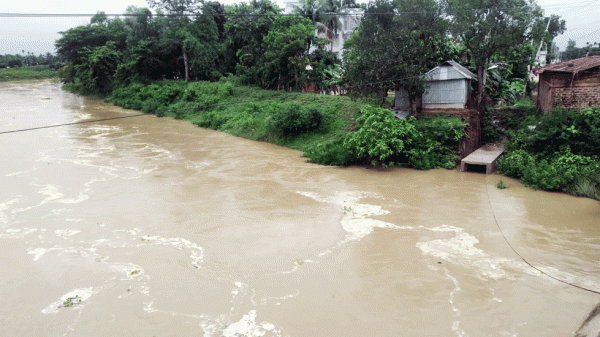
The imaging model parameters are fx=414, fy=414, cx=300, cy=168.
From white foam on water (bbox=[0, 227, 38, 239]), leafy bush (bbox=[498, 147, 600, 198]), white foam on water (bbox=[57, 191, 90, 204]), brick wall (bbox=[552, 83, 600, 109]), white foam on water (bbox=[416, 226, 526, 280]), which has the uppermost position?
brick wall (bbox=[552, 83, 600, 109])

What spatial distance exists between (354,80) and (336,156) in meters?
2.98

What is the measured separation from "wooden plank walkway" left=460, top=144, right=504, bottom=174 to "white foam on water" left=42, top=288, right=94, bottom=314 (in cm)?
1035

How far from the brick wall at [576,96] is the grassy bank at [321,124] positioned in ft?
9.71

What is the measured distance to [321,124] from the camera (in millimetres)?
16484

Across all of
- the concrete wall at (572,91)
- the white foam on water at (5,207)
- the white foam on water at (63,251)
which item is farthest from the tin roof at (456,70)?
the white foam on water at (5,207)

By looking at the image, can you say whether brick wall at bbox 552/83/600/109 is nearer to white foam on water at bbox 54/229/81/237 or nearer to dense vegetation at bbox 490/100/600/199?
dense vegetation at bbox 490/100/600/199

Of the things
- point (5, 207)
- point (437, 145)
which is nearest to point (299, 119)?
point (437, 145)

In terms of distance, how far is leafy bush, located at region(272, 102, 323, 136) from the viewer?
16.2 meters

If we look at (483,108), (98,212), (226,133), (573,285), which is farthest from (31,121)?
(573,285)

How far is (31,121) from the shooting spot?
2191cm

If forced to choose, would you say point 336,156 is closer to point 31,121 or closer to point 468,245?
point 468,245

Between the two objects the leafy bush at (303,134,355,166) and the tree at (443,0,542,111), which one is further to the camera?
the leafy bush at (303,134,355,166)

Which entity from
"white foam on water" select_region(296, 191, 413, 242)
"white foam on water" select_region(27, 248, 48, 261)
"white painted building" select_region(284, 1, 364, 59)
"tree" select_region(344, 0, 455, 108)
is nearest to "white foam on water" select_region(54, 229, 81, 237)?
"white foam on water" select_region(27, 248, 48, 261)

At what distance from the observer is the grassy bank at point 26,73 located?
44.1 meters
